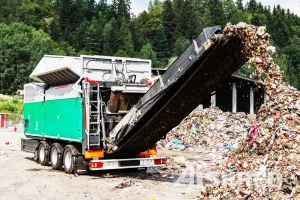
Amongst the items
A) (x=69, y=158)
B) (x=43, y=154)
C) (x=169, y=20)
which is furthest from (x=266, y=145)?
(x=169, y=20)

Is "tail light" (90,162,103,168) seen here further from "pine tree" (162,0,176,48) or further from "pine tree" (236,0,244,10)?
"pine tree" (236,0,244,10)

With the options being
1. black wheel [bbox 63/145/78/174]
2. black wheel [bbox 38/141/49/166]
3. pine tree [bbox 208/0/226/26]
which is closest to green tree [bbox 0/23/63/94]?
pine tree [bbox 208/0/226/26]

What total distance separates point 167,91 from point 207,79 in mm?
798

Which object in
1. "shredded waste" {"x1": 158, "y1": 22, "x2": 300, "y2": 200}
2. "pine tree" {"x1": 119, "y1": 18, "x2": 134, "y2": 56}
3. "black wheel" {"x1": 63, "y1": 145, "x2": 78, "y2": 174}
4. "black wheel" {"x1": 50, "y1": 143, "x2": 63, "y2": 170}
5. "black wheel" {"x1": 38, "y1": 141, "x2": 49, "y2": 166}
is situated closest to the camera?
"shredded waste" {"x1": 158, "y1": 22, "x2": 300, "y2": 200}

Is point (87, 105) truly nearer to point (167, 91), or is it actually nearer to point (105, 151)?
point (105, 151)

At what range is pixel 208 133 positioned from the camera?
1958cm

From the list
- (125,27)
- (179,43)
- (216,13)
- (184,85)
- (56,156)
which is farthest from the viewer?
(216,13)

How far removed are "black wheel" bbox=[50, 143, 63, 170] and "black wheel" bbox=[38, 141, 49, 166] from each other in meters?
0.35

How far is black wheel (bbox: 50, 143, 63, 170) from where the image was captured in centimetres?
1170

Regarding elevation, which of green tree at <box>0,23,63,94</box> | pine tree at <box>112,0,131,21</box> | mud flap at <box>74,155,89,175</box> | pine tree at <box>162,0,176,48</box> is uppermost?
pine tree at <box>112,0,131,21</box>

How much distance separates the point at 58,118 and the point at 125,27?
355ft

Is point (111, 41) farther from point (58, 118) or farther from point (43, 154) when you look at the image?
point (58, 118)

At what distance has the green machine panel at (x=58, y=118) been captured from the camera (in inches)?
420

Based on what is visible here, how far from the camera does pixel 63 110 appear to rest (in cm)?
1145
